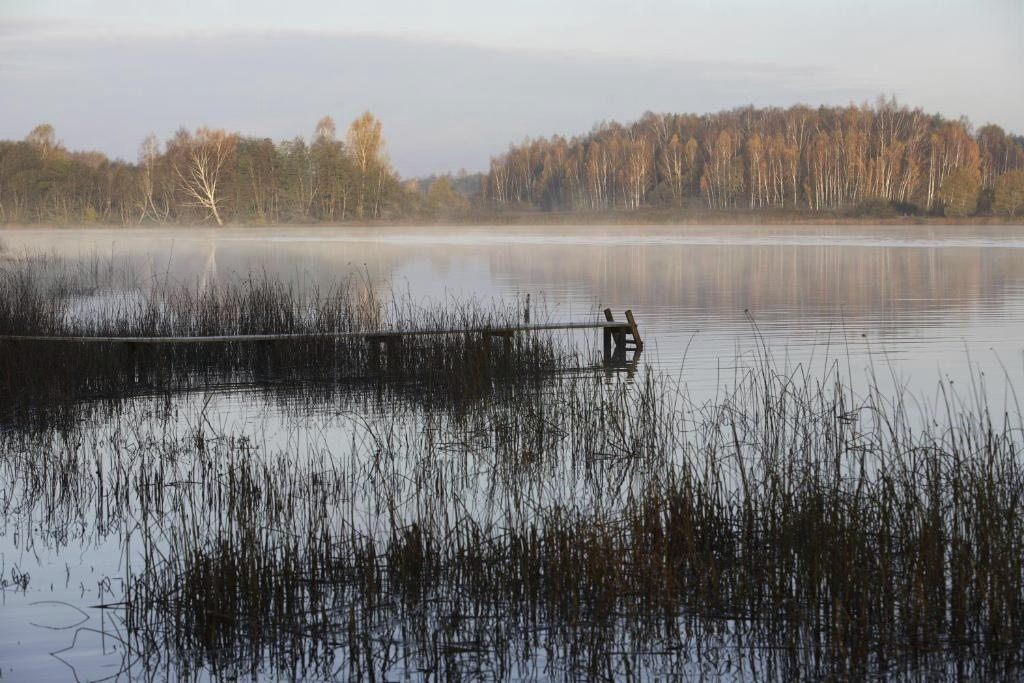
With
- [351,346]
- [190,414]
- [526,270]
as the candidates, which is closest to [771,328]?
[351,346]

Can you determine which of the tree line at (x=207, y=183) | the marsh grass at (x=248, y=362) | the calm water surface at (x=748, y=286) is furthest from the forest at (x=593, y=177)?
the marsh grass at (x=248, y=362)

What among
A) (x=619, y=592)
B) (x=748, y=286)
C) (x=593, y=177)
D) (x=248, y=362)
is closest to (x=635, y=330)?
(x=248, y=362)

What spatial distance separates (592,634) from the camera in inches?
131

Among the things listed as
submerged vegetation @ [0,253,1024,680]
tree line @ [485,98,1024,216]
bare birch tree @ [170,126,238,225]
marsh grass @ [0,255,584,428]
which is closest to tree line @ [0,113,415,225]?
bare birch tree @ [170,126,238,225]

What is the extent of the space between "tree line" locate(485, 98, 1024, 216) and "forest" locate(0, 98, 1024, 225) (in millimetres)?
147

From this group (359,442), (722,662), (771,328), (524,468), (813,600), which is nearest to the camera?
(722,662)

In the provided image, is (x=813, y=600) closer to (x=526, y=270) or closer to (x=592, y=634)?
(x=592, y=634)

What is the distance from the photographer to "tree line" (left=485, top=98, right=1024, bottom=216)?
6359 cm

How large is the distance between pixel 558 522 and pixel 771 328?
401 inches

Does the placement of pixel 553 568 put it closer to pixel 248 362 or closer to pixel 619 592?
pixel 619 592

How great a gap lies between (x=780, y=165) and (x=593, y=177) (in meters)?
15.0

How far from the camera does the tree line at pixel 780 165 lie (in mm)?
63594

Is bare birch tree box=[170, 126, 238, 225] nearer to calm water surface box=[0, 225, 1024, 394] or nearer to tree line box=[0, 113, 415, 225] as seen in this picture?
tree line box=[0, 113, 415, 225]

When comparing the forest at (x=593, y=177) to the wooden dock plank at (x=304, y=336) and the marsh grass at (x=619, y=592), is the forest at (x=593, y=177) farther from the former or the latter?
the marsh grass at (x=619, y=592)
